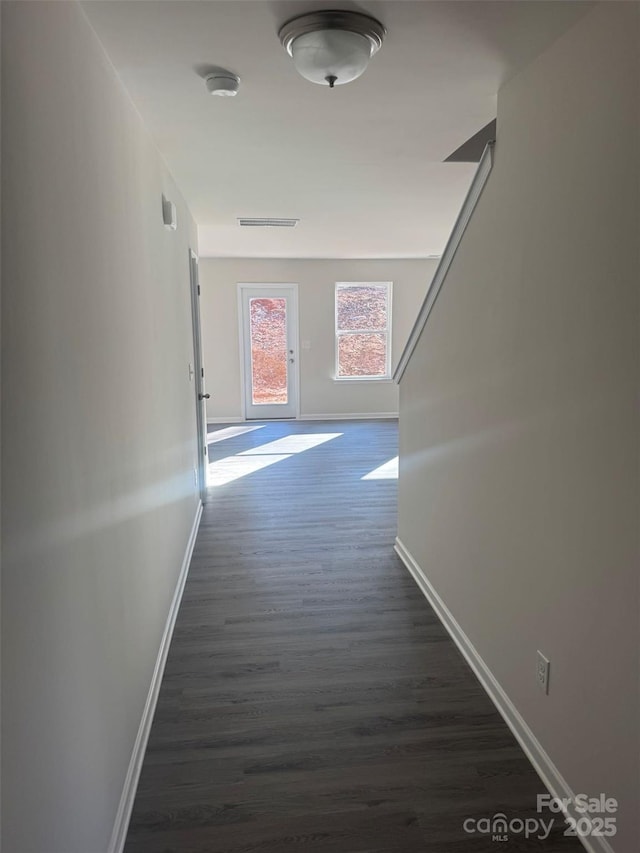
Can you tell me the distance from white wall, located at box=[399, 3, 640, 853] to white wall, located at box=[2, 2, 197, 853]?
4.29 ft

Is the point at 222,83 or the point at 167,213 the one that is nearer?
the point at 222,83

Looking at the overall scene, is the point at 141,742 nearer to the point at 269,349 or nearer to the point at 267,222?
the point at 267,222

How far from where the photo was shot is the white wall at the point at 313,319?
8.30 metres

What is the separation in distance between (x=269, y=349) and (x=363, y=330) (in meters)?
1.44

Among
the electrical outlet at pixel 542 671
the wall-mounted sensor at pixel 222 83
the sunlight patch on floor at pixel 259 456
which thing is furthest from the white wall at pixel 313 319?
the electrical outlet at pixel 542 671

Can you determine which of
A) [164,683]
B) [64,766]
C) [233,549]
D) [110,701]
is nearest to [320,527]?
[233,549]

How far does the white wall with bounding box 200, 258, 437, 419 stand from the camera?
27.2ft

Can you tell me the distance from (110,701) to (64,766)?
409mm

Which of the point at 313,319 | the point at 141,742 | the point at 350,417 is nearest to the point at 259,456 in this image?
the point at 350,417

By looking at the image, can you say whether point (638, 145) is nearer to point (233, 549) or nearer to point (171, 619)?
point (171, 619)

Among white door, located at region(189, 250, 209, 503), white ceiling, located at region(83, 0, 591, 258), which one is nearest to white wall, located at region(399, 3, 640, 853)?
white ceiling, located at region(83, 0, 591, 258)

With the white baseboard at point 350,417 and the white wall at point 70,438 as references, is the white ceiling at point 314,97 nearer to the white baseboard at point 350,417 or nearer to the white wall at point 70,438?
the white wall at point 70,438

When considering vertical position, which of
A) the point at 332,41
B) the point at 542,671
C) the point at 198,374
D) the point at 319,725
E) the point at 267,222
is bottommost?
the point at 319,725

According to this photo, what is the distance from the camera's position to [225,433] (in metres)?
7.86
